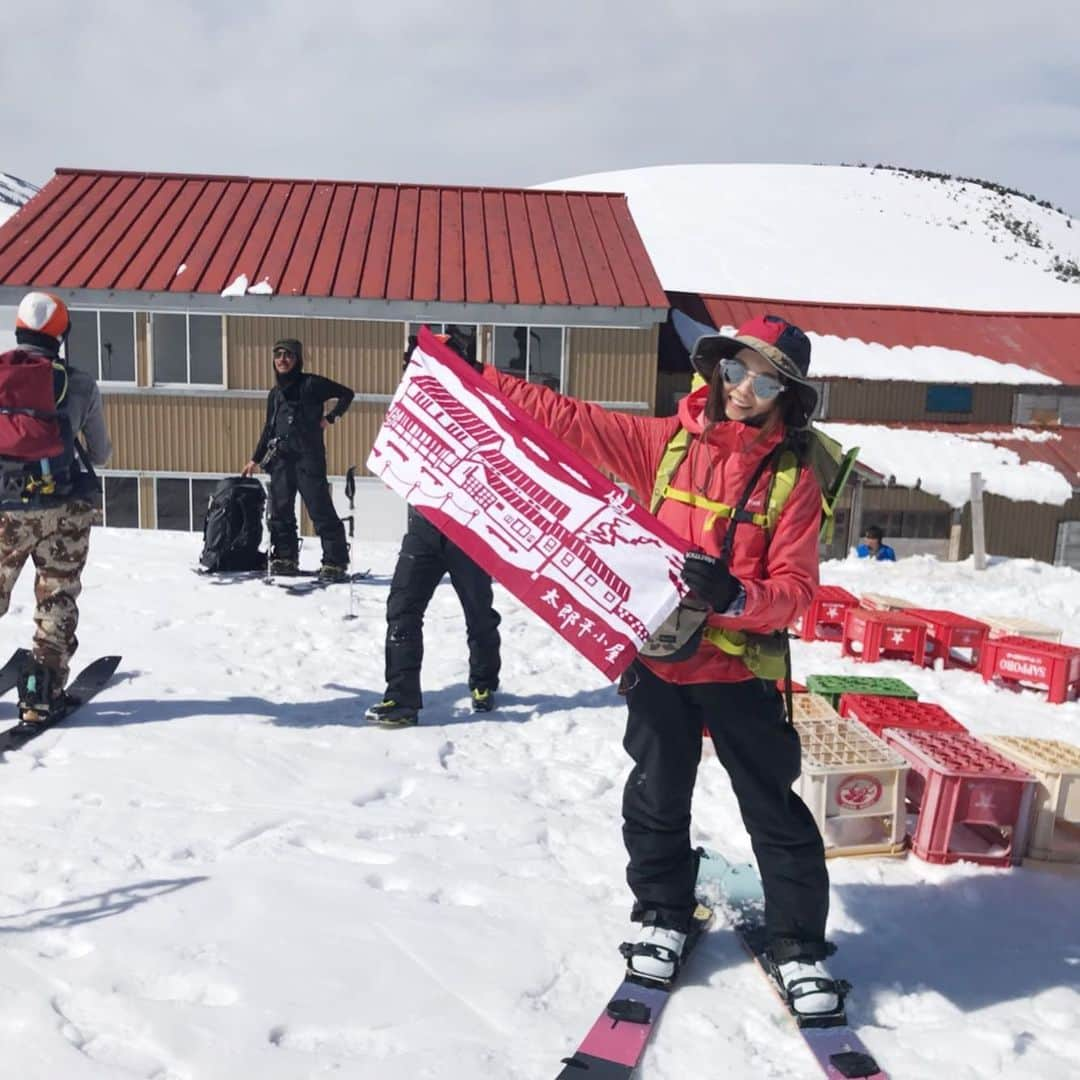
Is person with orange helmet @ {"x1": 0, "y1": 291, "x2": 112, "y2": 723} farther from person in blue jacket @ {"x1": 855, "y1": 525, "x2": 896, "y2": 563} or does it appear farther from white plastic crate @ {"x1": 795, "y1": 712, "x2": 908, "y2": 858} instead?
person in blue jacket @ {"x1": 855, "y1": 525, "x2": 896, "y2": 563}

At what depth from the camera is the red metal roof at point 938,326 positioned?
19.5 m

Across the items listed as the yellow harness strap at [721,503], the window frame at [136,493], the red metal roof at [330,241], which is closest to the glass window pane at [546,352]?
the red metal roof at [330,241]

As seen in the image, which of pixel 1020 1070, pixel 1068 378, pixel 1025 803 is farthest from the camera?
pixel 1068 378

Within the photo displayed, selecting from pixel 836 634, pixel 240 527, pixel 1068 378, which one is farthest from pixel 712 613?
pixel 1068 378

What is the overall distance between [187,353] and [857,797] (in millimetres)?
15859

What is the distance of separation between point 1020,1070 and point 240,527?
8048mm

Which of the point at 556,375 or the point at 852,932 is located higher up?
the point at 556,375

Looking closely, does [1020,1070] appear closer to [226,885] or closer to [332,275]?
[226,885]

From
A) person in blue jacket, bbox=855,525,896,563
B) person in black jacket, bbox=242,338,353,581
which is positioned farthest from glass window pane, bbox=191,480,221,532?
person in blue jacket, bbox=855,525,896,563

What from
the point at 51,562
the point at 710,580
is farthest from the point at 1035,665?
the point at 51,562

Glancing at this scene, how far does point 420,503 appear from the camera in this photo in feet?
10.3

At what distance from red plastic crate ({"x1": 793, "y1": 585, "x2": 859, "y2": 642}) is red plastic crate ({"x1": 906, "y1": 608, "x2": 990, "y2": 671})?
655 mm

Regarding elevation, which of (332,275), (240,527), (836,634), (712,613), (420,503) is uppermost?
(332,275)

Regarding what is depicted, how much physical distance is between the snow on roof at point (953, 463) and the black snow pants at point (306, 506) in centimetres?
1066
